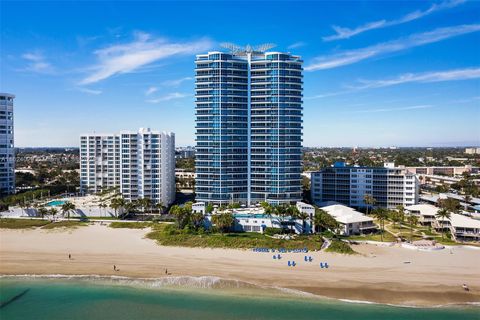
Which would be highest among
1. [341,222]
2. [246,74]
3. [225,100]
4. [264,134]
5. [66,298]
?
[246,74]

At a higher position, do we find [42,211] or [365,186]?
[365,186]

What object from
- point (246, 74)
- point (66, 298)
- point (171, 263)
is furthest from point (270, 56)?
point (66, 298)

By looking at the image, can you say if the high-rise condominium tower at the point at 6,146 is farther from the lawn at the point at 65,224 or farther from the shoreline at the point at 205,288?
the shoreline at the point at 205,288

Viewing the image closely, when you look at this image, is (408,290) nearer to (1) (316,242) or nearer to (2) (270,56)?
(1) (316,242)

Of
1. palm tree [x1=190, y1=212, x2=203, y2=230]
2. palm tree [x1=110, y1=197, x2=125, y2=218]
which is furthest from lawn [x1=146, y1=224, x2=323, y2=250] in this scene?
palm tree [x1=110, y1=197, x2=125, y2=218]

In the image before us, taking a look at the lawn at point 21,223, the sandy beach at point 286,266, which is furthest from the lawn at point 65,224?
the sandy beach at point 286,266

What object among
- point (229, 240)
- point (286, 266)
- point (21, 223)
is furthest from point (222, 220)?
point (21, 223)

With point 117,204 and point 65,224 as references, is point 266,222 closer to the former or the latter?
point 117,204
